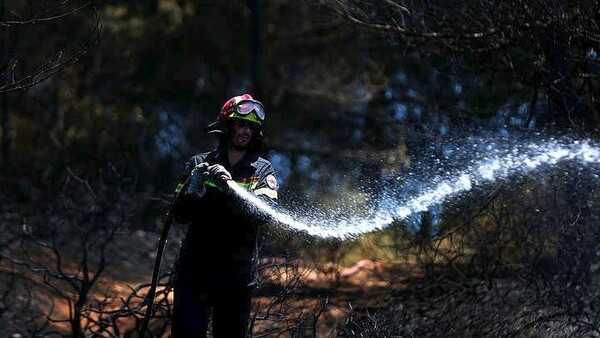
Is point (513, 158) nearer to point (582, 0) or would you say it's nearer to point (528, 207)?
point (528, 207)

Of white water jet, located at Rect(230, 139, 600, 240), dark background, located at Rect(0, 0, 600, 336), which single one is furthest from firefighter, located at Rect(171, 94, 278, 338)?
white water jet, located at Rect(230, 139, 600, 240)

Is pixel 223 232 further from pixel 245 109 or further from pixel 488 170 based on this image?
pixel 488 170

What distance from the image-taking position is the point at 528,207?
7953mm

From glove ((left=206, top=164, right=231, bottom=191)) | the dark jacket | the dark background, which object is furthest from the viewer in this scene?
the dark background

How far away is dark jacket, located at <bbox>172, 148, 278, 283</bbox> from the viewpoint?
458cm

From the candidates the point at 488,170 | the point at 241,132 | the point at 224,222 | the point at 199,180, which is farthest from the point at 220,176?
the point at 488,170

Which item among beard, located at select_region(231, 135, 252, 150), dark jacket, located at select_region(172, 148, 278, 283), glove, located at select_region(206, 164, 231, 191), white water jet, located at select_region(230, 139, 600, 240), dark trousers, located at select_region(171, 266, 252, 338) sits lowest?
dark trousers, located at select_region(171, 266, 252, 338)

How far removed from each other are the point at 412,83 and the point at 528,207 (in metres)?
2.60

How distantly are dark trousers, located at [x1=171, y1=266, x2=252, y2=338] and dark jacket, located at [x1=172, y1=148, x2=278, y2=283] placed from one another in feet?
0.11

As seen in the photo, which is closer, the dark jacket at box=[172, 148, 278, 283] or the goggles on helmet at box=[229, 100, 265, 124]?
the dark jacket at box=[172, 148, 278, 283]

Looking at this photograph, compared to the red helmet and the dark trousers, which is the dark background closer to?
the dark trousers

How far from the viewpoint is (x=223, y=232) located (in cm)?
464

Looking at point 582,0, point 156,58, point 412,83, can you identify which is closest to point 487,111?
point 412,83

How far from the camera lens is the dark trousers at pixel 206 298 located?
183 inches
